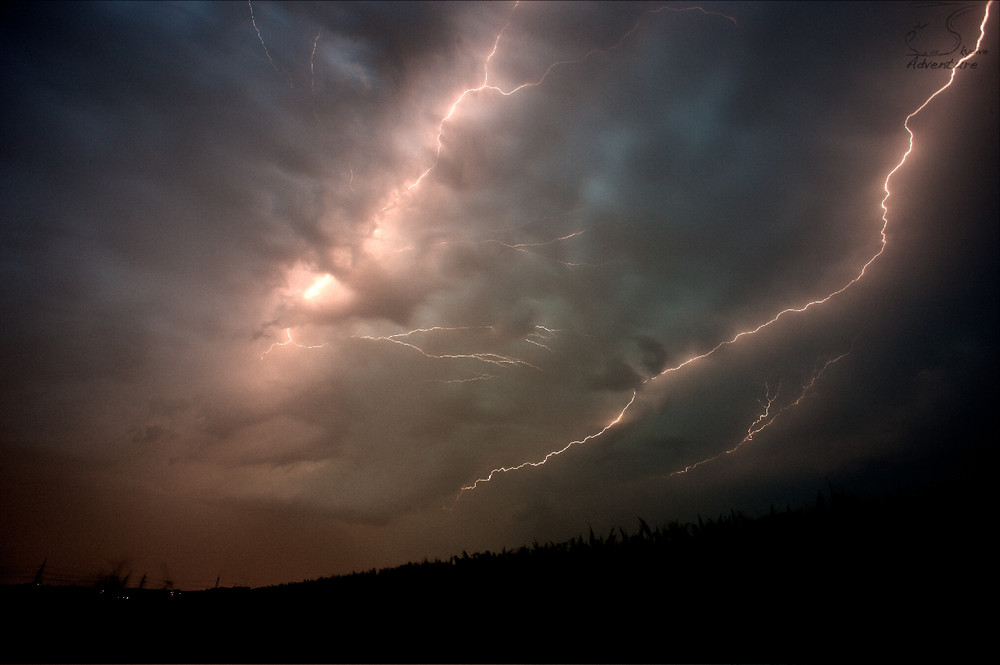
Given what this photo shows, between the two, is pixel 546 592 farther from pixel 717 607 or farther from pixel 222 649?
pixel 222 649

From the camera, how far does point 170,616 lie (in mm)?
6527

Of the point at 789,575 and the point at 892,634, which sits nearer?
the point at 892,634

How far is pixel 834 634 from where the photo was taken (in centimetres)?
223

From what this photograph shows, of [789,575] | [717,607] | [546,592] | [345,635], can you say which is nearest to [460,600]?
[546,592]

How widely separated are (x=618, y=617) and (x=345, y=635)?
3379mm

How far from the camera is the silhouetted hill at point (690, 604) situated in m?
2.19

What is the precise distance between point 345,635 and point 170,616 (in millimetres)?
4644

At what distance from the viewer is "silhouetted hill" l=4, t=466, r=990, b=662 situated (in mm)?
2189

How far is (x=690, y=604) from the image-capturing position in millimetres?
2699

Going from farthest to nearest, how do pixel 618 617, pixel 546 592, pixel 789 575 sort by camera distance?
pixel 546 592 → pixel 618 617 → pixel 789 575

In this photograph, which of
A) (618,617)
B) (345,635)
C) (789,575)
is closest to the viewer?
(789,575)

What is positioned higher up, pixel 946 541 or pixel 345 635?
pixel 946 541

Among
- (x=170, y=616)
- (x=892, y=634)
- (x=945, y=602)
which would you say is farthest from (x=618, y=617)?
(x=170, y=616)

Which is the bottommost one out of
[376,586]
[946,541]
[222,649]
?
[222,649]
